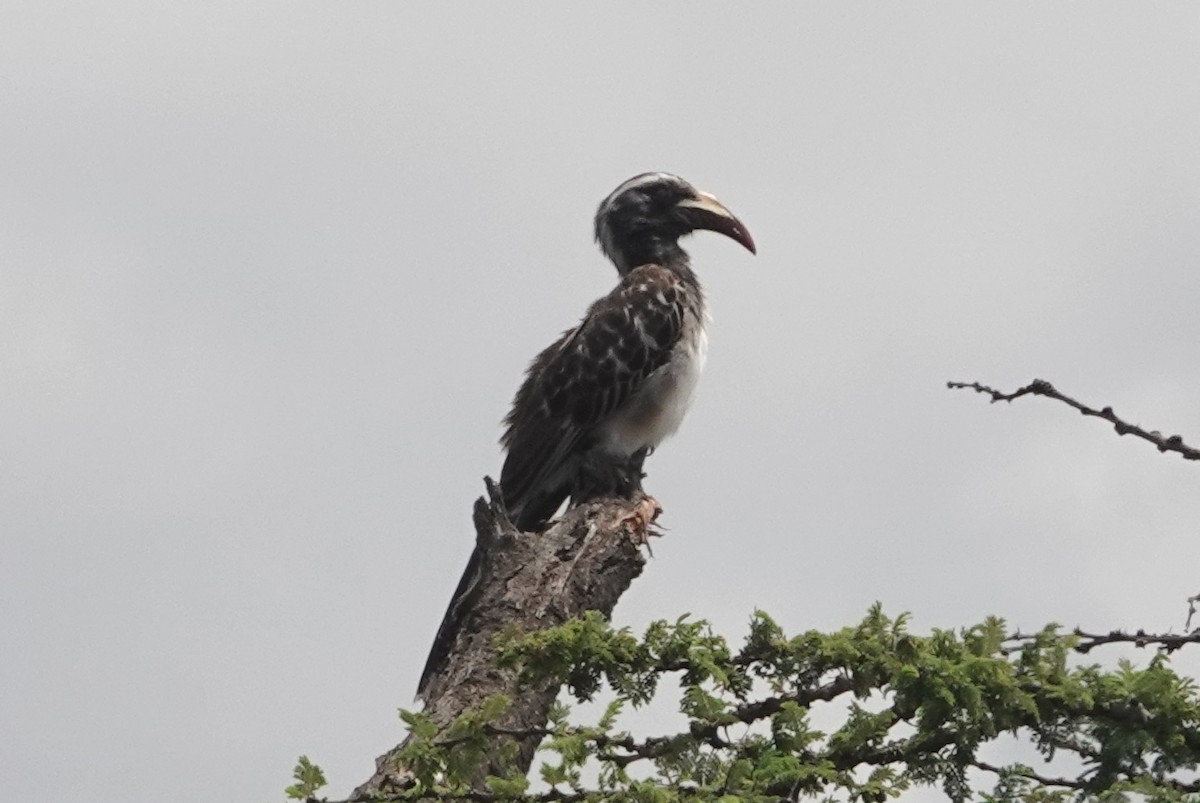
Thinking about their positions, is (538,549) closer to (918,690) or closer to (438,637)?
(438,637)

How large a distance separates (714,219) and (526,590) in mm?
6078

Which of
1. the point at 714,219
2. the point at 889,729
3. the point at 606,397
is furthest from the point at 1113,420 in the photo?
the point at 714,219

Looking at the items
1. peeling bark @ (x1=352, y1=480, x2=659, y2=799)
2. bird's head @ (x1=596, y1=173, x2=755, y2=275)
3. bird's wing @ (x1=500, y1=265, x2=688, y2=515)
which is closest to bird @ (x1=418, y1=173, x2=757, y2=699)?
bird's wing @ (x1=500, y1=265, x2=688, y2=515)

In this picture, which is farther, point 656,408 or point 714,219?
point 714,219

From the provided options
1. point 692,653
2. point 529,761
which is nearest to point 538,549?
point 529,761

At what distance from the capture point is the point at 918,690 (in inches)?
179

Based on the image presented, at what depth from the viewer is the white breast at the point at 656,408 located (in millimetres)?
10867

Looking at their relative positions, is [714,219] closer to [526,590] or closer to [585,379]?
[585,379]

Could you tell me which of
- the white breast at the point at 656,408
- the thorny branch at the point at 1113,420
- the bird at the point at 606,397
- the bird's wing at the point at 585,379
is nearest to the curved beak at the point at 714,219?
the bird at the point at 606,397

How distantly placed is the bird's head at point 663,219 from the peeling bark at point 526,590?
4.71 metres

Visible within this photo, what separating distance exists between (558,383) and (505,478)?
754 millimetres

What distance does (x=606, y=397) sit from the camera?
35.2ft

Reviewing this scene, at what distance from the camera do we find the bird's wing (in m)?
10.5

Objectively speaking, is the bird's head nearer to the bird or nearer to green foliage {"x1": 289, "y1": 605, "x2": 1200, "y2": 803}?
the bird
